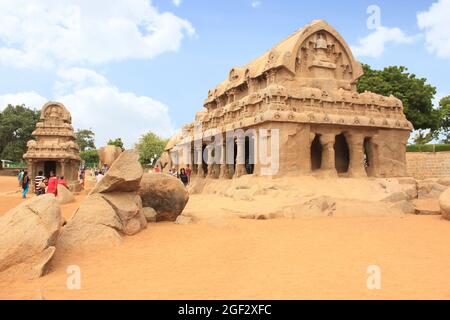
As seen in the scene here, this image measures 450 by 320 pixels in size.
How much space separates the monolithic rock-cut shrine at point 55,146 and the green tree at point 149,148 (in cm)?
3616

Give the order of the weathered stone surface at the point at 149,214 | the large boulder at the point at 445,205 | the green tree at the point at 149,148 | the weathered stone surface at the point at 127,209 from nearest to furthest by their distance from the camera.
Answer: the weathered stone surface at the point at 127,209 < the weathered stone surface at the point at 149,214 < the large boulder at the point at 445,205 < the green tree at the point at 149,148

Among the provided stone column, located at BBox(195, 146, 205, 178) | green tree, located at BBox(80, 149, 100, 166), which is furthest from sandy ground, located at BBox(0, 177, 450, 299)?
green tree, located at BBox(80, 149, 100, 166)

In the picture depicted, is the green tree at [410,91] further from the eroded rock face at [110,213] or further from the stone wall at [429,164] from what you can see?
the eroded rock face at [110,213]

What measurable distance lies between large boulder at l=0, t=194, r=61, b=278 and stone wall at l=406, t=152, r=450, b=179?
31435 millimetres

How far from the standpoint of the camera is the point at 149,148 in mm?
66812

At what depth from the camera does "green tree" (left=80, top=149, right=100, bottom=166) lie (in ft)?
229

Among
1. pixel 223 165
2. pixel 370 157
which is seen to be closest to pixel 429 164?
pixel 370 157

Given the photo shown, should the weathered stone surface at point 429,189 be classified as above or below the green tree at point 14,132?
below

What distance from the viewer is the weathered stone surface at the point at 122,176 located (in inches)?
360

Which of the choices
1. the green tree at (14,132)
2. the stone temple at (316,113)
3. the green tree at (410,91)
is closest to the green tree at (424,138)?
the green tree at (410,91)

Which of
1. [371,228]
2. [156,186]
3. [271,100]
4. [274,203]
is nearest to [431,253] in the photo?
[371,228]

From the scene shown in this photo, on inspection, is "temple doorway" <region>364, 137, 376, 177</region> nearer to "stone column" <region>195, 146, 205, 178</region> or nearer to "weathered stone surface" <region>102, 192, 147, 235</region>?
"stone column" <region>195, 146, 205, 178</region>

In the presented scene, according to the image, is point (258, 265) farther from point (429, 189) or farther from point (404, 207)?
point (429, 189)

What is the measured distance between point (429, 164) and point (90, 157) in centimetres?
5836
